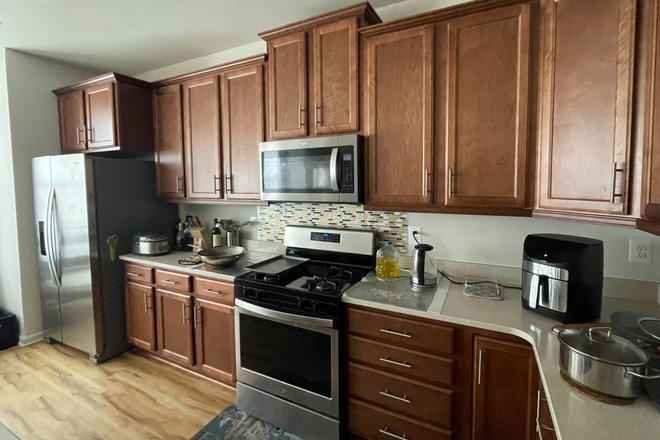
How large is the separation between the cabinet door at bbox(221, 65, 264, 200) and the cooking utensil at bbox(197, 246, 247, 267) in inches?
17.1

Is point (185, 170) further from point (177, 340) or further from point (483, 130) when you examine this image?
point (483, 130)

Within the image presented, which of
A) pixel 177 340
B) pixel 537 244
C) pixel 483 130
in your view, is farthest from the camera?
pixel 177 340

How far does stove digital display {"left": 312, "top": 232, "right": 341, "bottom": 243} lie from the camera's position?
2.28 meters

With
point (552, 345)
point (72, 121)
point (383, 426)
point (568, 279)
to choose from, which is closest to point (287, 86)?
point (568, 279)

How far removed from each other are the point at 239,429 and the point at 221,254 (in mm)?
1224

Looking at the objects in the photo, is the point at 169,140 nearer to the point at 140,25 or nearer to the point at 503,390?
the point at 140,25

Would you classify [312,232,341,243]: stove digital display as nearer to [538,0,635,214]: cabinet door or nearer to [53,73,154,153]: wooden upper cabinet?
[538,0,635,214]: cabinet door

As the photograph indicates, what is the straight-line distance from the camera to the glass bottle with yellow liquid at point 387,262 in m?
2.04

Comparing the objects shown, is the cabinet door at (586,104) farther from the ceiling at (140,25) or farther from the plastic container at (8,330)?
the plastic container at (8,330)

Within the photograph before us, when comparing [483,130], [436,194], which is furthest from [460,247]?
[483,130]

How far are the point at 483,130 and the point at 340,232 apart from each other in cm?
110

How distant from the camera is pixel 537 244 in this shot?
146 cm

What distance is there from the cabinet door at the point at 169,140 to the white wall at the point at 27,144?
114 centimetres

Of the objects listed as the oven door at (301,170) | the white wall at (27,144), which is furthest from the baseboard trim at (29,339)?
the oven door at (301,170)
